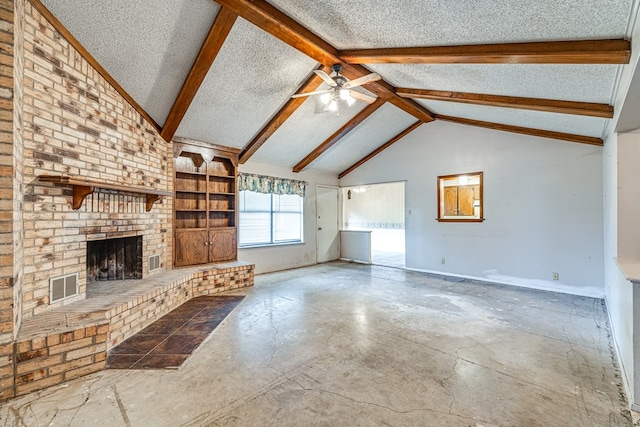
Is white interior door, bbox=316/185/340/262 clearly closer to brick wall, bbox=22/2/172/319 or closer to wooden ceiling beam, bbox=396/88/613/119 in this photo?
wooden ceiling beam, bbox=396/88/613/119

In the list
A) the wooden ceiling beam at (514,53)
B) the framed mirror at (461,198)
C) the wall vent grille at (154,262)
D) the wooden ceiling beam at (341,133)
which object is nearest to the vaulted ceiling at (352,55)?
the wooden ceiling beam at (514,53)

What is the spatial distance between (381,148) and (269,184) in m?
2.83

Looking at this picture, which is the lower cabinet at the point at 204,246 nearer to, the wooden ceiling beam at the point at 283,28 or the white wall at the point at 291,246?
the white wall at the point at 291,246

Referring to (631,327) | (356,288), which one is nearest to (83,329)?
(356,288)

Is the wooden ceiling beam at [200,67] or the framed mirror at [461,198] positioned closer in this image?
the wooden ceiling beam at [200,67]

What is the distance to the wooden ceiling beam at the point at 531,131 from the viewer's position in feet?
14.4

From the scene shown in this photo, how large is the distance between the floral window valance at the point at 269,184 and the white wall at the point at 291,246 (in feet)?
0.41

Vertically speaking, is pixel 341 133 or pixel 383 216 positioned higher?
pixel 341 133

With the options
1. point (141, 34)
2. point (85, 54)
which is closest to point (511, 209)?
point (141, 34)

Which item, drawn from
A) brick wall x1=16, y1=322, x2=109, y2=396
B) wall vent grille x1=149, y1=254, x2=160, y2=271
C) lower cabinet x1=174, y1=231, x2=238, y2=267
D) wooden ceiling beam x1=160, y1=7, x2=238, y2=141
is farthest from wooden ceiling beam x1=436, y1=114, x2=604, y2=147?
brick wall x1=16, y1=322, x2=109, y2=396

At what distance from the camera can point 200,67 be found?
3365 mm

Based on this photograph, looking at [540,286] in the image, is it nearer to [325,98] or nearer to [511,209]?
[511,209]

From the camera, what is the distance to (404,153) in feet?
21.7

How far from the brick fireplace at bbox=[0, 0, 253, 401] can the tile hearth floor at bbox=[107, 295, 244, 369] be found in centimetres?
15
